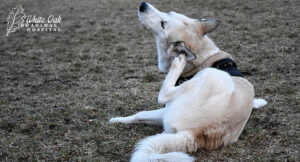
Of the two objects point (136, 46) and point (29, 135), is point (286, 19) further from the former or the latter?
point (29, 135)

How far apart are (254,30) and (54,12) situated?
5.90m

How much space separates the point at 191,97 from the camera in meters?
2.63

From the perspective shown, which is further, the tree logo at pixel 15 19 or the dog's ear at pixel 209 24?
the tree logo at pixel 15 19

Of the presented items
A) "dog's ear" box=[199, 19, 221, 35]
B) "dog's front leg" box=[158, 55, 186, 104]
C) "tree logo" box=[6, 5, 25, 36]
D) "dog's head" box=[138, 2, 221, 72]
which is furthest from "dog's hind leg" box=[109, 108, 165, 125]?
"tree logo" box=[6, 5, 25, 36]

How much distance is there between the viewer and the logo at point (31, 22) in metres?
8.20

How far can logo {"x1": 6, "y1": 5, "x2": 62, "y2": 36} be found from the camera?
26.9 ft

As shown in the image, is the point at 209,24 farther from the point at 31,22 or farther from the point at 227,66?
the point at 31,22

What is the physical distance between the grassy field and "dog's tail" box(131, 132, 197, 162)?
0.65ft

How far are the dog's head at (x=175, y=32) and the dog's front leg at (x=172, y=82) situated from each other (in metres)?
0.08

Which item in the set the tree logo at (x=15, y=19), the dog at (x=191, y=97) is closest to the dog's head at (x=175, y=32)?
the dog at (x=191, y=97)

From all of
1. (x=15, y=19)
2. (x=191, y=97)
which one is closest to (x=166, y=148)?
(x=191, y=97)

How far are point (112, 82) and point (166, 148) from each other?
239 centimetres

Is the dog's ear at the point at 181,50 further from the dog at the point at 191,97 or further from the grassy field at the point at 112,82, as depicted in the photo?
the grassy field at the point at 112,82

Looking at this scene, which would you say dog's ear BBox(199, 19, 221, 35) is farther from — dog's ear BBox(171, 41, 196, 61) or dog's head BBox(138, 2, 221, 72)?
dog's ear BBox(171, 41, 196, 61)
